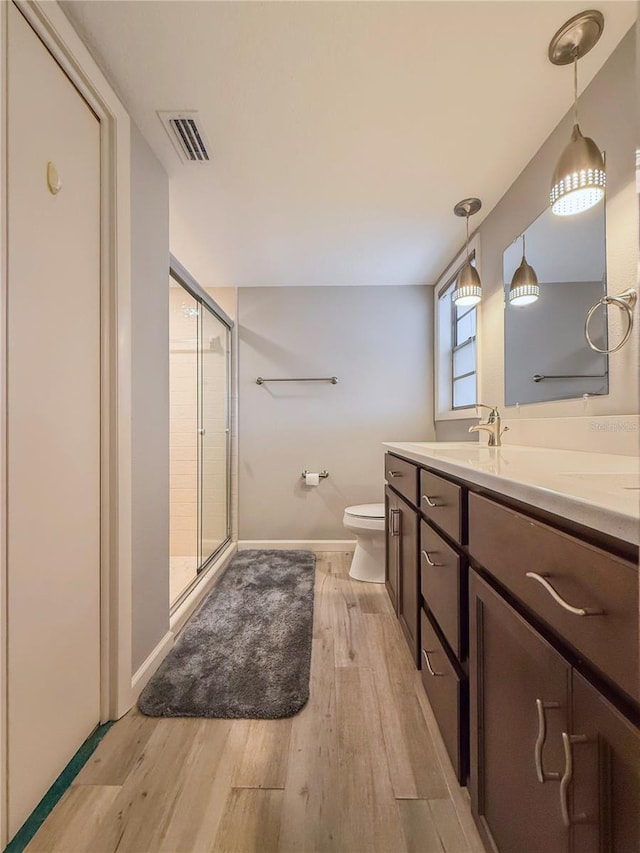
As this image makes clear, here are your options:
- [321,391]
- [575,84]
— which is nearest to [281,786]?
A: [575,84]

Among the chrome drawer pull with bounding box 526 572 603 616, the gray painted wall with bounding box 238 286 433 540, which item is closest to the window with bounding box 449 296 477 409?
the gray painted wall with bounding box 238 286 433 540

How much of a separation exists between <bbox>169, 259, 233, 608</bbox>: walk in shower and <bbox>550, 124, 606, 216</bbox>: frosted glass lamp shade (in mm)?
1927

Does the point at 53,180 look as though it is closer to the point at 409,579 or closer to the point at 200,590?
the point at 409,579

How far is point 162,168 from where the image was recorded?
1.62 meters

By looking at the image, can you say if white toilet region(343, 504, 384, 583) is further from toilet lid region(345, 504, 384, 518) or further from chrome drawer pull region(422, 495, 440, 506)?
chrome drawer pull region(422, 495, 440, 506)

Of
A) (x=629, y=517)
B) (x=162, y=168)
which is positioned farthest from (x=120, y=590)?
(x=162, y=168)

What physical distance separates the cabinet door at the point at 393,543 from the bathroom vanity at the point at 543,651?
0.62 metres

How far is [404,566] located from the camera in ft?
5.15

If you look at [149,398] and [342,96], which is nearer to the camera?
[342,96]

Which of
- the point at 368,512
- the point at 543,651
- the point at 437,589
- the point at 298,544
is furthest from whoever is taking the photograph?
the point at 298,544

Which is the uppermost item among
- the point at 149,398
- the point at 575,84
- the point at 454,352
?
the point at 575,84

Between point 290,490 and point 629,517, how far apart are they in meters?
2.71

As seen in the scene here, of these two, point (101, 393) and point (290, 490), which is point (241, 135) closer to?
→ point (101, 393)

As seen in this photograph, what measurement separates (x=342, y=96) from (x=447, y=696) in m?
1.91
